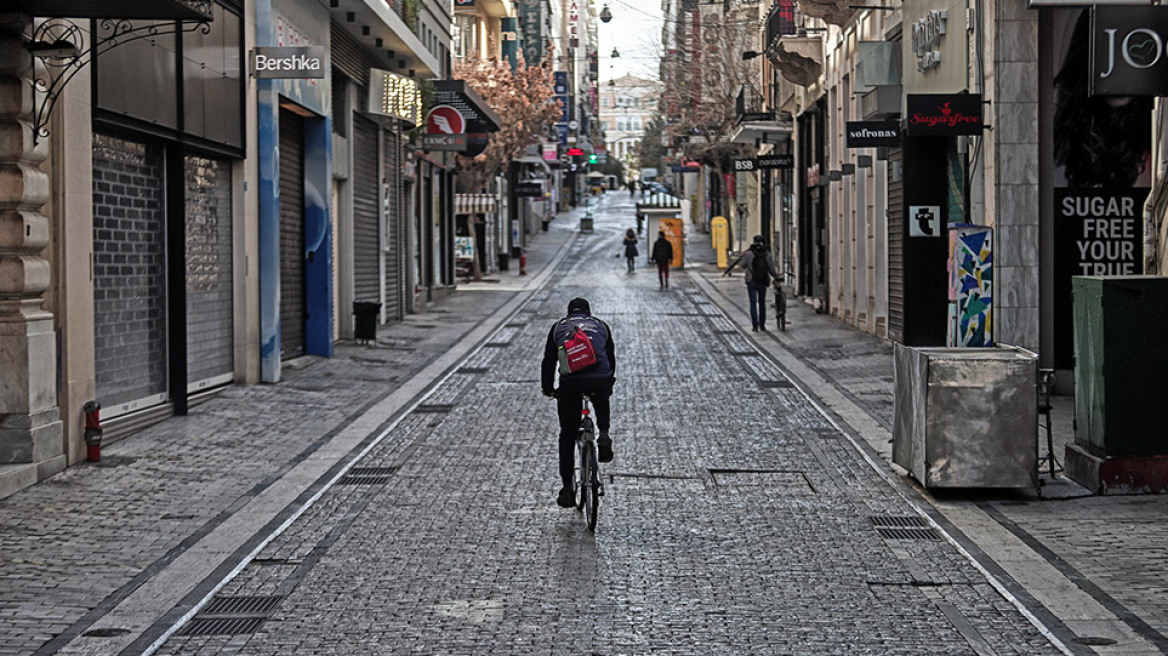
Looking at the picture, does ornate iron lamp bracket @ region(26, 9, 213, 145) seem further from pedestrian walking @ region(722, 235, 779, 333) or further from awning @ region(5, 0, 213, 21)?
pedestrian walking @ region(722, 235, 779, 333)

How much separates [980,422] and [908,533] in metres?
1.58

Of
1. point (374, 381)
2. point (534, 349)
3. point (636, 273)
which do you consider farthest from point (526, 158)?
point (374, 381)

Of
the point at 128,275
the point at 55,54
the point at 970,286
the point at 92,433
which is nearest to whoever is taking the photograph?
the point at 55,54

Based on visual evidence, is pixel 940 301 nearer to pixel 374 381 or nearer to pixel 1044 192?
pixel 1044 192

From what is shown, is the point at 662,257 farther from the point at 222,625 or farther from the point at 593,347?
the point at 222,625

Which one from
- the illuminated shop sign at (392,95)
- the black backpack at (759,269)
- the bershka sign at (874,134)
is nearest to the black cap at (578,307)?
the bershka sign at (874,134)

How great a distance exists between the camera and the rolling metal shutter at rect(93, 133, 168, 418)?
14195 mm

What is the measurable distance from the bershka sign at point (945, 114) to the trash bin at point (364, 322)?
35.5 ft

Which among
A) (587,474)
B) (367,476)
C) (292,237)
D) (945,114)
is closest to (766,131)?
(292,237)

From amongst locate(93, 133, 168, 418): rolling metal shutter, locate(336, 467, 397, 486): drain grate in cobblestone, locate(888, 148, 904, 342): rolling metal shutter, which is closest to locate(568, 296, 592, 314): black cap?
locate(336, 467, 397, 486): drain grate in cobblestone

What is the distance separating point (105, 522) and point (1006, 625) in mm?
6285

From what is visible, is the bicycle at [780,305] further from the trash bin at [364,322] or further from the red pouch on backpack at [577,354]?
the red pouch on backpack at [577,354]

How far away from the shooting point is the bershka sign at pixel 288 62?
18.0 meters

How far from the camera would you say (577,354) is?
417 inches
